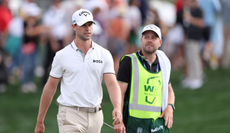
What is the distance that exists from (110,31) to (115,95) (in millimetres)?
7878

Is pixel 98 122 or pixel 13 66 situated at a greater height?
pixel 13 66

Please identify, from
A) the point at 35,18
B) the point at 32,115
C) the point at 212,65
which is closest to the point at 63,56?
the point at 32,115

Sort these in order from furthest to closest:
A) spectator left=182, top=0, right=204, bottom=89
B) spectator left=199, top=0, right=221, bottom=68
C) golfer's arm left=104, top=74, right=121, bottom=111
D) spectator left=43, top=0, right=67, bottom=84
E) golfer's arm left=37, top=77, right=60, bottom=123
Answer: spectator left=43, top=0, right=67, bottom=84
spectator left=199, top=0, right=221, bottom=68
spectator left=182, top=0, right=204, bottom=89
golfer's arm left=37, top=77, right=60, bottom=123
golfer's arm left=104, top=74, right=121, bottom=111

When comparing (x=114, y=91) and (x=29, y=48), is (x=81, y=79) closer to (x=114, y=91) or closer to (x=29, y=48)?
(x=114, y=91)

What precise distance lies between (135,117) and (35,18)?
29.4 feet

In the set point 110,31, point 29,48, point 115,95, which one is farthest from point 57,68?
point 29,48

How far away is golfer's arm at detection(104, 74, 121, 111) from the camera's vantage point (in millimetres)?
5612

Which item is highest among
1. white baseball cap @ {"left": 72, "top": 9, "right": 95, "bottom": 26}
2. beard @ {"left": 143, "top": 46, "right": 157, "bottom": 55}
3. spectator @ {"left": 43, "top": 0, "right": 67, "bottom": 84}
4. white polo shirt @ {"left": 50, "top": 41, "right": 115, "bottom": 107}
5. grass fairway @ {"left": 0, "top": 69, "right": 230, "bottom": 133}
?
spectator @ {"left": 43, "top": 0, "right": 67, "bottom": 84}

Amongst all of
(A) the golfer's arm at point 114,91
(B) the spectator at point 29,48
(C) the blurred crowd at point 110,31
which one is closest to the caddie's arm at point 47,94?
(A) the golfer's arm at point 114,91

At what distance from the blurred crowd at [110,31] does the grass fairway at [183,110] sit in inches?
18.8

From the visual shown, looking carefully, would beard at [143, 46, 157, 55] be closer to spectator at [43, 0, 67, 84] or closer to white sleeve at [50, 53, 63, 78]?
white sleeve at [50, 53, 63, 78]

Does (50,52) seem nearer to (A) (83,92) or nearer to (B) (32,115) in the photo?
(B) (32,115)

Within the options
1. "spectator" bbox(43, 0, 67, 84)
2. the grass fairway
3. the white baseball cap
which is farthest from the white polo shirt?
"spectator" bbox(43, 0, 67, 84)

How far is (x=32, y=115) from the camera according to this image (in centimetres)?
1262
